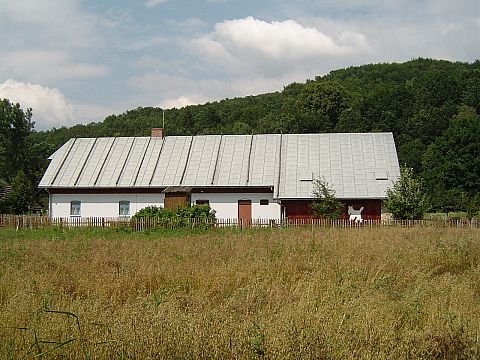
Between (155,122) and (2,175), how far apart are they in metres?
23.0

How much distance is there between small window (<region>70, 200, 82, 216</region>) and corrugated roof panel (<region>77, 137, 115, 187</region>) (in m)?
1.30

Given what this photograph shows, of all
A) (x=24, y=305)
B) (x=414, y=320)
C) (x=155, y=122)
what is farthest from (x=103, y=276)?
(x=155, y=122)

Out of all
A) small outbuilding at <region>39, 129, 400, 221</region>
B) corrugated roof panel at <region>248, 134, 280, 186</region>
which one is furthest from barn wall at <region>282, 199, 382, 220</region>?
corrugated roof panel at <region>248, 134, 280, 186</region>

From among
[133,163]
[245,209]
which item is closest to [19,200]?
[133,163]

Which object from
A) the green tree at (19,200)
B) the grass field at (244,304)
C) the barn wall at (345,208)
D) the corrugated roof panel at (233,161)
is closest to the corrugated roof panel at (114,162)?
the corrugated roof panel at (233,161)

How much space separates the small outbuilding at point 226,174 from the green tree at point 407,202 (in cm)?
260

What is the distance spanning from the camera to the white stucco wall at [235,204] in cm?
3412

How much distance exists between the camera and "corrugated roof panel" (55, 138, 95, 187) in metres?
36.6

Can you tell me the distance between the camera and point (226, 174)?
3553 centimetres

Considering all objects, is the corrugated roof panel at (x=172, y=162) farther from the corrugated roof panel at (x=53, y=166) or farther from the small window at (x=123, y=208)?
the corrugated roof panel at (x=53, y=166)

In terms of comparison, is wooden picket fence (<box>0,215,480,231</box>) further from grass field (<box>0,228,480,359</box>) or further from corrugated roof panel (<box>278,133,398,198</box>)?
grass field (<box>0,228,480,359</box>)

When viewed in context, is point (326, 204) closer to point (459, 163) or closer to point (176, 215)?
→ point (176, 215)

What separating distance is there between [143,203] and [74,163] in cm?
636

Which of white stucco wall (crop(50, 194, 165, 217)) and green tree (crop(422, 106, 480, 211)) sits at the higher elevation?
green tree (crop(422, 106, 480, 211))
